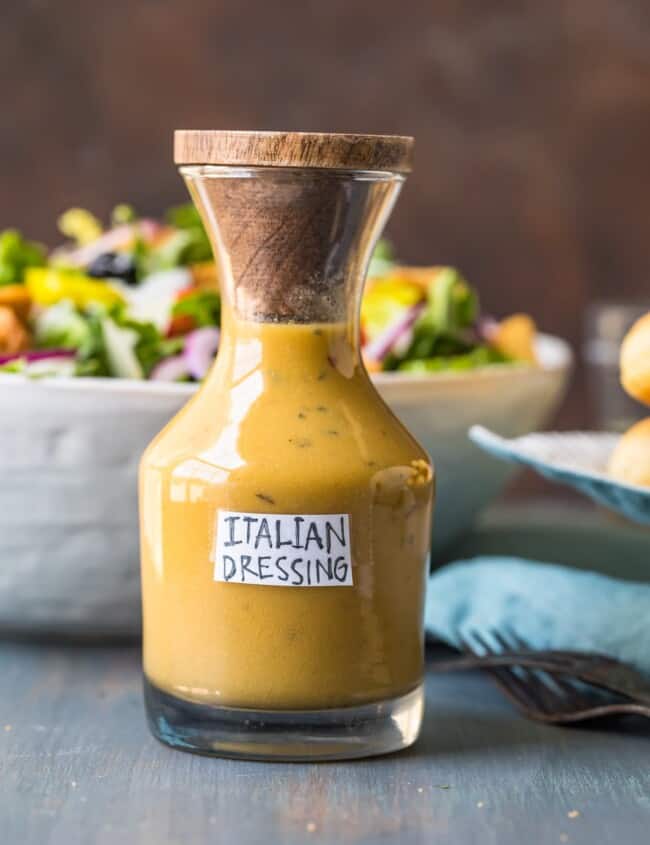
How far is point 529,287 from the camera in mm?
1955

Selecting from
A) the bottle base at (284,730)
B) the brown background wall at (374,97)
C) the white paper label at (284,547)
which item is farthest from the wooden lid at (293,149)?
the brown background wall at (374,97)

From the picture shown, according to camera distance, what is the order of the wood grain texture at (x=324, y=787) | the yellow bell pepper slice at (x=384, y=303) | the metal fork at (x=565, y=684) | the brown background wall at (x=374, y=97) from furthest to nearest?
the brown background wall at (x=374, y=97) < the yellow bell pepper slice at (x=384, y=303) < the metal fork at (x=565, y=684) < the wood grain texture at (x=324, y=787)

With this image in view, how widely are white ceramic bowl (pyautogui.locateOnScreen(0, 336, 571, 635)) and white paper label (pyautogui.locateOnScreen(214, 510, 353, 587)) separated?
190mm

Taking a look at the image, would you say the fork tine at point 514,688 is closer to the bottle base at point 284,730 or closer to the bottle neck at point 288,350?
the bottle base at point 284,730

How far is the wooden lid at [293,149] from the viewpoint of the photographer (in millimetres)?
682

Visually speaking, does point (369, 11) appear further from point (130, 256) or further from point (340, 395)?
point (340, 395)

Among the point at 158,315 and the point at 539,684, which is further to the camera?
the point at 158,315

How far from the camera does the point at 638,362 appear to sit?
2.81ft

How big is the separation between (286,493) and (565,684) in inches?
10.3

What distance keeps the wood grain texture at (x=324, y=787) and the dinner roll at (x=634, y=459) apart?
149mm

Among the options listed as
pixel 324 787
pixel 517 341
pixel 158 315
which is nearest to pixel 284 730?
pixel 324 787

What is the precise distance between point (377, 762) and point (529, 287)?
1285 millimetres

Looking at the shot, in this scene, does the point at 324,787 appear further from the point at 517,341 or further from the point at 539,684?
the point at 517,341

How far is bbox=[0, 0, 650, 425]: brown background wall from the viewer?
1855mm
